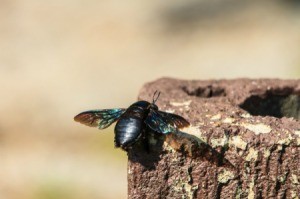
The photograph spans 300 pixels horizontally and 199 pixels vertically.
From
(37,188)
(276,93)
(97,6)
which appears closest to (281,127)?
(276,93)

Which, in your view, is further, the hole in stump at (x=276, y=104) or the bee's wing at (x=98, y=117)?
the hole in stump at (x=276, y=104)

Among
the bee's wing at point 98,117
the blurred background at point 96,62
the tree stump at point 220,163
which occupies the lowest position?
the tree stump at point 220,163

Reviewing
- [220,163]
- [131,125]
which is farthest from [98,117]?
[220,163]

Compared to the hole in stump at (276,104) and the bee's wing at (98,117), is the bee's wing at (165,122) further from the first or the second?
the hole in stump at (276,104)

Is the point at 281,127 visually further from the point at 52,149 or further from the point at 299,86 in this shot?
the point at 52,149

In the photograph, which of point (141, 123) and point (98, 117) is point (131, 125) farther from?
point (98, 117)

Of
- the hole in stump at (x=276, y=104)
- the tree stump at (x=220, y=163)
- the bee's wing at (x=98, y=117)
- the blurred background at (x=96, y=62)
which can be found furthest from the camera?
the blurred background at (x=96, y=62)

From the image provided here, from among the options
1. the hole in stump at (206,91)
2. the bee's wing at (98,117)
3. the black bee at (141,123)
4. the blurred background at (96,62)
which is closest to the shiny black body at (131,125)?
the black bee at (141,123)

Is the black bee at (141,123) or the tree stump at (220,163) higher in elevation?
the black bee at (141,123)
